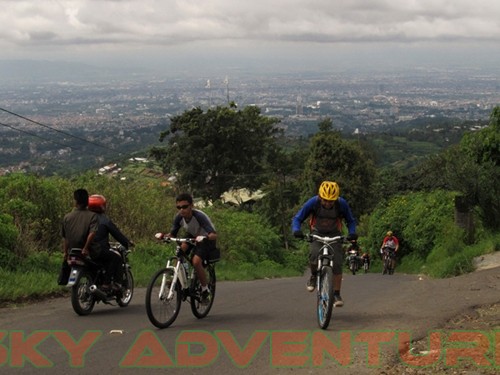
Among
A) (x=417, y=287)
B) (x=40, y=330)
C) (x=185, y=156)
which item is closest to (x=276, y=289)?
(x=417, y=287)

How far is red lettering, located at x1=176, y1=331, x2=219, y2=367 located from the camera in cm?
613

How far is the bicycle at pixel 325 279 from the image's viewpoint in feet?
25.1

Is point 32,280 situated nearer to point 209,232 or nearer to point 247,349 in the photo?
point 209,232

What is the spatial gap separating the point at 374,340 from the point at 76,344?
3.12m

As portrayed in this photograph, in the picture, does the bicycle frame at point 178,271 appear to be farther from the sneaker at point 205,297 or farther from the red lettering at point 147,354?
the red lettering at point 147,354

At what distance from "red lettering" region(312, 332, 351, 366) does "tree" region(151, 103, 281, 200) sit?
36534 millimetres

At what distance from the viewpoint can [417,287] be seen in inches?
510

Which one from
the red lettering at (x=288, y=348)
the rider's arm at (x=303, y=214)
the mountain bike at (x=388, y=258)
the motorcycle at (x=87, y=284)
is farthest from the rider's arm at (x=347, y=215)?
the mountain bike at (x=388, y=258)

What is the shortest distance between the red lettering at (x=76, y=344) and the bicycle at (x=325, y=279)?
2.60m

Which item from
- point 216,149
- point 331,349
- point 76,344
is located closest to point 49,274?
point 76,344

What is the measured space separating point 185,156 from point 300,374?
39.0m

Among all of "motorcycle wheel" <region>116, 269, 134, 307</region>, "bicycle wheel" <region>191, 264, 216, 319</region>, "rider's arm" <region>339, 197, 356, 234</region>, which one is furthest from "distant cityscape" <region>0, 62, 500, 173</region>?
"rider's arm" <region>339, 197, 356, 234</region>

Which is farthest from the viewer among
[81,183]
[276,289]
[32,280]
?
[81,183]

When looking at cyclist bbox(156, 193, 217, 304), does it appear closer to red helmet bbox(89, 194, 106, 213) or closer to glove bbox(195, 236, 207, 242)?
glove bbox(195, 236, 207, 242)
